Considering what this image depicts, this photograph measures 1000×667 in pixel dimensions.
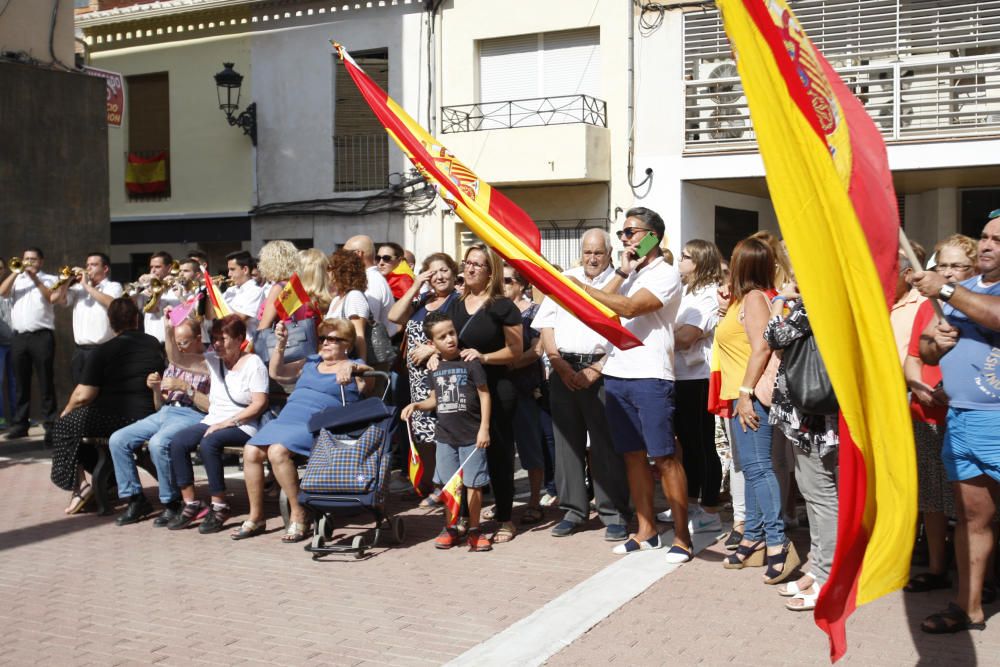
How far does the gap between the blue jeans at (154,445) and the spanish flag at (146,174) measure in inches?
627

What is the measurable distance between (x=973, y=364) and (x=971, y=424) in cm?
28

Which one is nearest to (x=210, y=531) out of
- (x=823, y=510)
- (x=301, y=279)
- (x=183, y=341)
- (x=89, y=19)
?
(x=183, y=341)

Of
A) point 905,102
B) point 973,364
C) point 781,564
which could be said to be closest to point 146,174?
point 905,102

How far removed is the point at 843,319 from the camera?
153 inches

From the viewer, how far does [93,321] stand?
474 inches

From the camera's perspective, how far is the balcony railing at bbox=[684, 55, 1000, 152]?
16.9 meters

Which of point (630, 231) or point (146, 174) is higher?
point (146, 174)

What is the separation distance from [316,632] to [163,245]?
19234 millimetres

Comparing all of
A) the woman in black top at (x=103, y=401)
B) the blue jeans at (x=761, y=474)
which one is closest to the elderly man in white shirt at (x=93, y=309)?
the woman in black top at (x=103, y=401)

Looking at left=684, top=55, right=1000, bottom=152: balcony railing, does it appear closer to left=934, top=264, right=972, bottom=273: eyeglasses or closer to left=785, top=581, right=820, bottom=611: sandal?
left=934, top=264, right=972, bottom=273: eyeglasses

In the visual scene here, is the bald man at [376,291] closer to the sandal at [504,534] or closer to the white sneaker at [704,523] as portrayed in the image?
the sandal at [504,534]

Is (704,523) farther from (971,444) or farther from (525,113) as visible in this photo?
(525,113)

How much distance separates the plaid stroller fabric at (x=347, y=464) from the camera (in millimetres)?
7230

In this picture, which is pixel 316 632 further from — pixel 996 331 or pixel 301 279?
pixel 301 279
